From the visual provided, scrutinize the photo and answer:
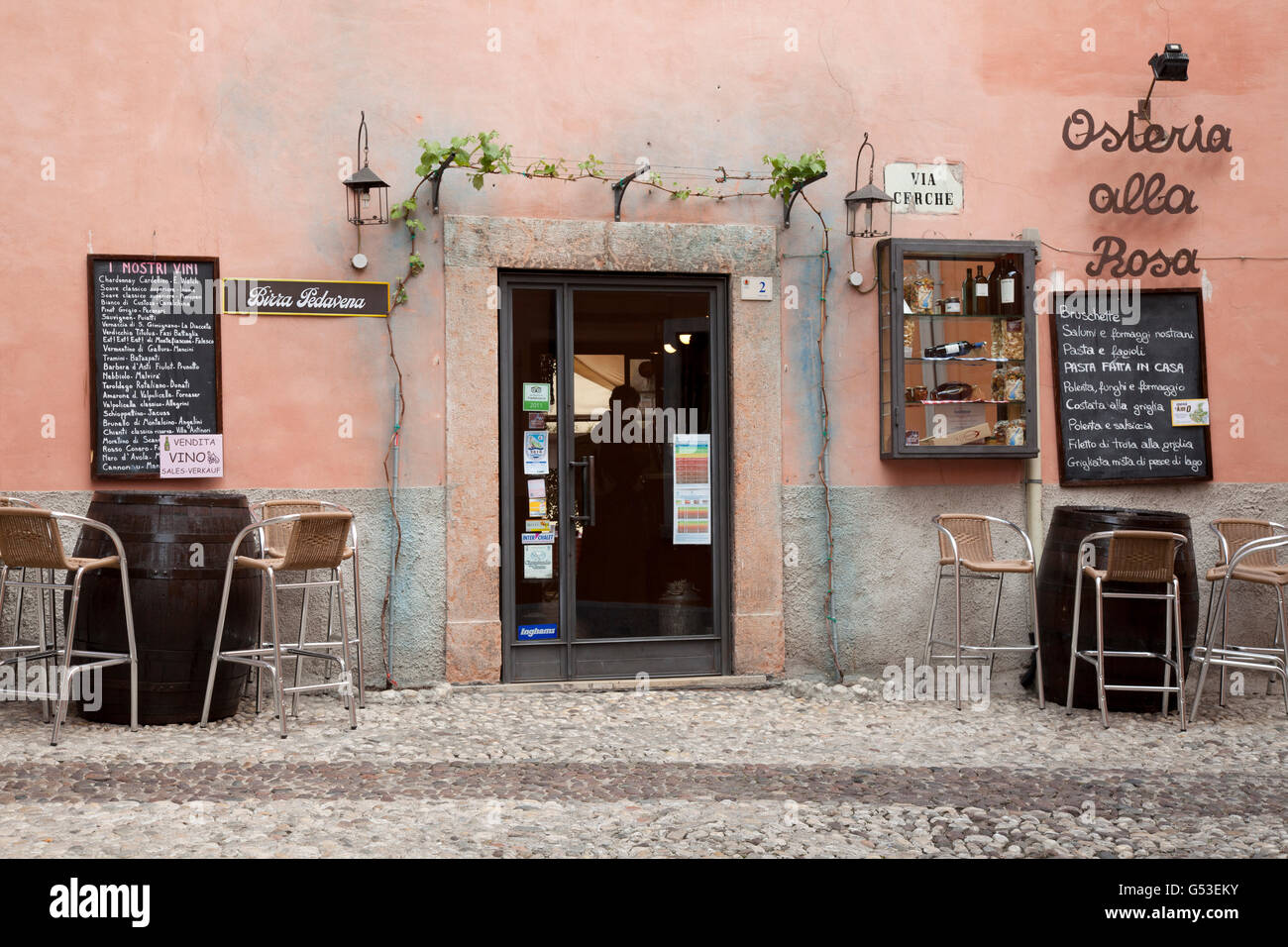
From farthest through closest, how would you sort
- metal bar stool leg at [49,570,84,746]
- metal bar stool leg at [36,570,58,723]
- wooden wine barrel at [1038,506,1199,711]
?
wooden wine barrel at [1038,506,1199,711], metal bar stool leg at [36,570,58,723], metal bar stool leg at [49,570,84,746]

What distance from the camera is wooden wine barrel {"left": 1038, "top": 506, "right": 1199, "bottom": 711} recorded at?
18.3 feet

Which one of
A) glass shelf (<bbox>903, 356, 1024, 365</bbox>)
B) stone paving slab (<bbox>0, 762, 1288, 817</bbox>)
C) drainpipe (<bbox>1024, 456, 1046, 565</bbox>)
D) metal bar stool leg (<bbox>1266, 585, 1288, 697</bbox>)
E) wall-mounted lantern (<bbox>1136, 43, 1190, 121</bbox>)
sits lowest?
stone paving slab (<bbox>0, 762, 1288, 817</bbox>)

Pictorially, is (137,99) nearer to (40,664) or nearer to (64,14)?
(64,14)

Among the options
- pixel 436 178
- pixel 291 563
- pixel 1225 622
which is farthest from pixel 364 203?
pixel 1225 622

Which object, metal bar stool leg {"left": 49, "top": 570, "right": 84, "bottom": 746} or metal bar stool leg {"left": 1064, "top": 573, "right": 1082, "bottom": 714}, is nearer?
metal bar stool leg {"left": 49, "top": 570, "right": 84, "bottom": 746}

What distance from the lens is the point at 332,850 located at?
3.41 meters

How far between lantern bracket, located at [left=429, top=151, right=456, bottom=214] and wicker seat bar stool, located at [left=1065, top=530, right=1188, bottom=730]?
3555 millimetres

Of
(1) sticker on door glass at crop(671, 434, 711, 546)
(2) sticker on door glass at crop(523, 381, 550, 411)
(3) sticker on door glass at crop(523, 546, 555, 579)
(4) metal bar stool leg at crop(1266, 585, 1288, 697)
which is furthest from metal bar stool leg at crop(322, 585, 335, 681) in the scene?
(4) metal bar stool leg at crop(1266, 585, 1288, 697)

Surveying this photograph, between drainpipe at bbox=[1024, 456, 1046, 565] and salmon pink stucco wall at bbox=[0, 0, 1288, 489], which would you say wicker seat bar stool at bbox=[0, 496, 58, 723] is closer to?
salmon pink stucco wall at bbox=[0, 0, 1288, 489]

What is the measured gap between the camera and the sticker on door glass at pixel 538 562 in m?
6.16

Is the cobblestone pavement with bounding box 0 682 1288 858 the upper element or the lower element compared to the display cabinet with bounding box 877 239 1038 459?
lower

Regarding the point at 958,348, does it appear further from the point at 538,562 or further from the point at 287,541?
the point at 287,541

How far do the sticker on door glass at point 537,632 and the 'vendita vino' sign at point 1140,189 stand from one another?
3.51 meters

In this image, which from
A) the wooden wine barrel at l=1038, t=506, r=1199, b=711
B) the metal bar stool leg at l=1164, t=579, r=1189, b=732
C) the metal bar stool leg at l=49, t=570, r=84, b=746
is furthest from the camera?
the wooden wine barrel at l=1038, t=506, r=1199, b=711
